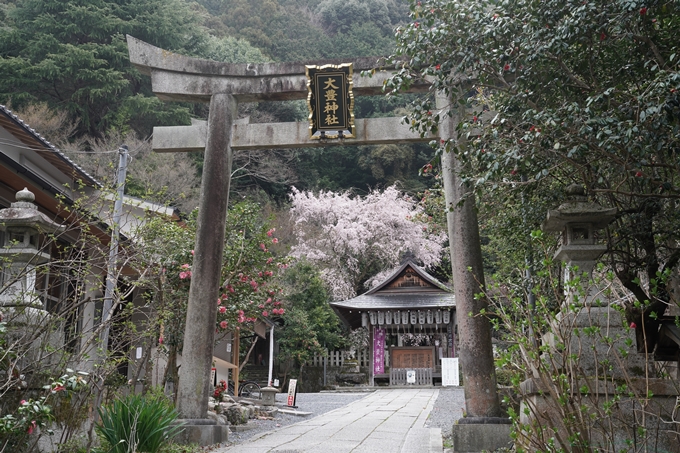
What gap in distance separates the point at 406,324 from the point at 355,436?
1826 centimetres

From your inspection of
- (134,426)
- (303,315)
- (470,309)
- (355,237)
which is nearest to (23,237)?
(134,426)

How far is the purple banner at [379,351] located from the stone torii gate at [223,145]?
19462mm

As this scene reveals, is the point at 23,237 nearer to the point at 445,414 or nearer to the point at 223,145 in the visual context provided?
the point at 223,145

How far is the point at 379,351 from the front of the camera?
27594mm

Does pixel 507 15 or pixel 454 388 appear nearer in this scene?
pixel 507 15

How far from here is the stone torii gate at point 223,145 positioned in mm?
7766

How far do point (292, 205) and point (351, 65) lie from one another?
92.0 feet

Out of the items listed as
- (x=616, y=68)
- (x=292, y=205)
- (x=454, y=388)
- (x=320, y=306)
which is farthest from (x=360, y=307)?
(x=616, y=68)

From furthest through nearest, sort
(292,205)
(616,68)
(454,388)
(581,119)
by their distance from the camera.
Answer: (292,205), (454,388), (616,68), (581,119)

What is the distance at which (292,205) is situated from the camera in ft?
121

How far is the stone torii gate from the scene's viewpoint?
7.77m

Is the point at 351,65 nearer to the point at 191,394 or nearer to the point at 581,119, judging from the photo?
the point at 581,119

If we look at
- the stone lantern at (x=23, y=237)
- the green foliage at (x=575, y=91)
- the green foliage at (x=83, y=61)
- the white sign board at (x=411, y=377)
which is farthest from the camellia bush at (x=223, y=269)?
the green foliage at (x=83, y=61)

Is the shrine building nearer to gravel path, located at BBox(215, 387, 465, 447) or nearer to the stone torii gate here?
gravel path, located at BBox(215, 387, 465, 447)
